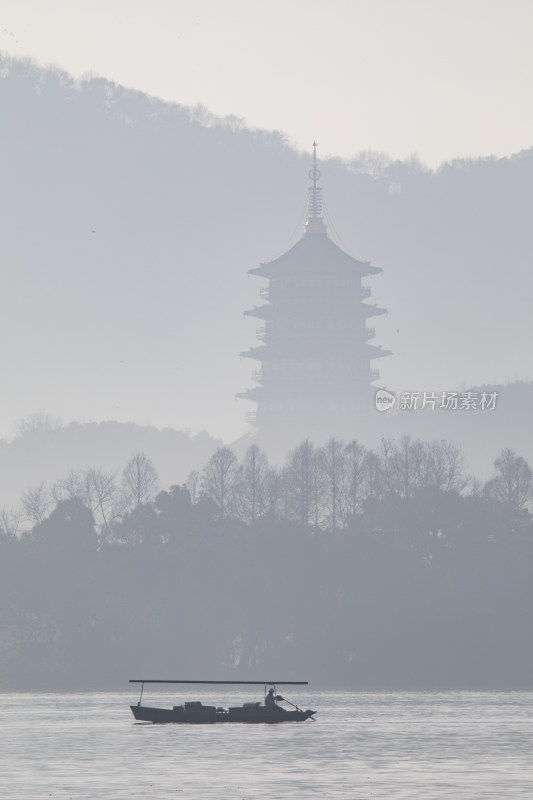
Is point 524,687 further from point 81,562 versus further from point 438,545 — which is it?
point 81,562

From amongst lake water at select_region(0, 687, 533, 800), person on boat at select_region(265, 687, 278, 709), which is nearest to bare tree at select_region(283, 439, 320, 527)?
lake water at select_region(0, 687, 533, 800)

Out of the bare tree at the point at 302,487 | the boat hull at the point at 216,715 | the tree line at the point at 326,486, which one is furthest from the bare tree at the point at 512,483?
the boat hull at the point at 216,715

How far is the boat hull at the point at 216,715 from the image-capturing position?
9294cm

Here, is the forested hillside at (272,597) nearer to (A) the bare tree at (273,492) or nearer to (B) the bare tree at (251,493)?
(A) the bare tree at (273,492)

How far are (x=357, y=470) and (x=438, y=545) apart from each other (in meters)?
19.9

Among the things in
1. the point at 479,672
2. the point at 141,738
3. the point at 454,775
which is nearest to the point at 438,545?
the point at 479,672

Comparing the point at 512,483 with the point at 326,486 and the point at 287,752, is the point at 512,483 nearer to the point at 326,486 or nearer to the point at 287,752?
the point at 326,486

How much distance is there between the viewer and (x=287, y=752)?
8631cm

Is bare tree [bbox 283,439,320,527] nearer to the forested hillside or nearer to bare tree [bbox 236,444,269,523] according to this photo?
bare tree [bbox 236,444,269,523]

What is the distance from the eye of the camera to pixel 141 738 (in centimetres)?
9169

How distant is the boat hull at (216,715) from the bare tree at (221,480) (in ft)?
149

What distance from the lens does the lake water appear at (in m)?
73.2

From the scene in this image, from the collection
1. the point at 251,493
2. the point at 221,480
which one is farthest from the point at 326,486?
the point at 221,480

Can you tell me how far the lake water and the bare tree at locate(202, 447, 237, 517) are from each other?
105 ft
